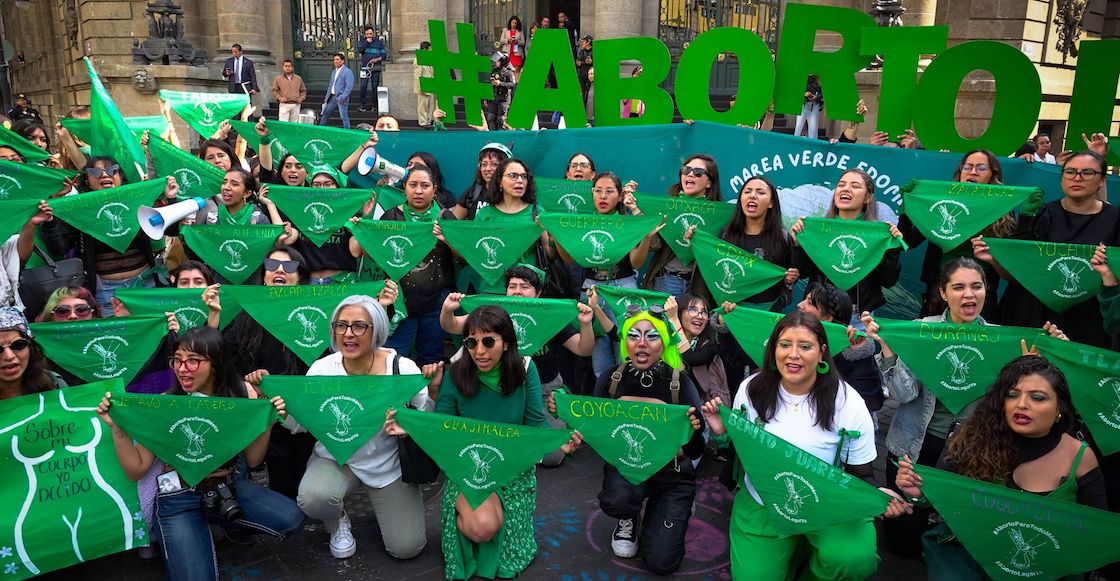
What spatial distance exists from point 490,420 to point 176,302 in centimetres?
223

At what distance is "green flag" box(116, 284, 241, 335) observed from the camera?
17.4 feet

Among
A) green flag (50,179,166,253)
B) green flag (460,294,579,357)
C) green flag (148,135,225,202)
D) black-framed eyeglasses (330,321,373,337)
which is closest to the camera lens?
black-framed eyeglasses (330,321,373,337)

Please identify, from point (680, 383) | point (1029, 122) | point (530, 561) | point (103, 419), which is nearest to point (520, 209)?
point (680, 383)

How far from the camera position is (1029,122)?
633 cm

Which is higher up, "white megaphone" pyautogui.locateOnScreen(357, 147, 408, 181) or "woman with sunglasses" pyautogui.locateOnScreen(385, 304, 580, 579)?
"white megaphone" pyautogui.locateOnScreen(357, 147, 408, 181)

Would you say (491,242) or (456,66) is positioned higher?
(456,66)

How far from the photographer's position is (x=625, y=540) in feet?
15.6

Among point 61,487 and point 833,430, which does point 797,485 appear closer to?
point 833,430

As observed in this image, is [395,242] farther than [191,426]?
Yes

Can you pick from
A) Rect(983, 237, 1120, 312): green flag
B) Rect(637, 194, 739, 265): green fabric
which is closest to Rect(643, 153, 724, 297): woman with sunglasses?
Rect(637, 194, 739, 265): green fabric

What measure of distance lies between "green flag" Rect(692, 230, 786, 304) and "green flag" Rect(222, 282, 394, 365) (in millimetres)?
2495

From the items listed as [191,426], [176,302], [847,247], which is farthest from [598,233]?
[191,426]

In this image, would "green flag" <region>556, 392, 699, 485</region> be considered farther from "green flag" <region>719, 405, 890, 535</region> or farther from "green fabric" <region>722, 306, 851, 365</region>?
"green fabric" <region>722, 306, 851, 365</region>

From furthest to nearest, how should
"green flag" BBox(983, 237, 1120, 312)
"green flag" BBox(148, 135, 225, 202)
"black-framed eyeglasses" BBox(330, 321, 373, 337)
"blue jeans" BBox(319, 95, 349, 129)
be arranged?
"blue jeans" BBox(319, 95, 349, 129) < "green flag" BBox(148, 135, 225, 202) < "green flag" BBox(983, 237, 1120, 312) < "black-framed eyeglasses" BBox(330, 321, 373, 337)
